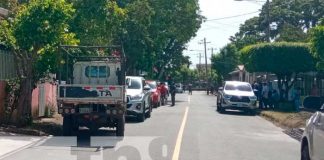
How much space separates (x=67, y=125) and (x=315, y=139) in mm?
9189

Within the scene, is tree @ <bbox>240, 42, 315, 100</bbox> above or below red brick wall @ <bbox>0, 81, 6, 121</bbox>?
above

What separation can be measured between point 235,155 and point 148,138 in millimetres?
4007

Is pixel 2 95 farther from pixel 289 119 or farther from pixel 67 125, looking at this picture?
pixel 289 119

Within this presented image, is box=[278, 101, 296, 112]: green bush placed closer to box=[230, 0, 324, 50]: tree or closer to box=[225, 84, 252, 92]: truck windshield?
box=[225, 84, 252, 92]: truck windshield

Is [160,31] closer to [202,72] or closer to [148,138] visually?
[148,138]

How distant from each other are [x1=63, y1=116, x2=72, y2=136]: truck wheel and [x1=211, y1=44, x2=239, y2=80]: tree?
70118mm

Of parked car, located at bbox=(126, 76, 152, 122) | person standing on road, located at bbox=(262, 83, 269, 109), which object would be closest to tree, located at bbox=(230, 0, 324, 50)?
person standing on road, located at bbox=(262, 83, 269, 109)

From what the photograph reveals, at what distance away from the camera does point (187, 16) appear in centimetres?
5081

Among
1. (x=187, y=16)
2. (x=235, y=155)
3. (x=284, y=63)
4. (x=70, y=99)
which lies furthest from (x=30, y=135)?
(x=187, y=16)

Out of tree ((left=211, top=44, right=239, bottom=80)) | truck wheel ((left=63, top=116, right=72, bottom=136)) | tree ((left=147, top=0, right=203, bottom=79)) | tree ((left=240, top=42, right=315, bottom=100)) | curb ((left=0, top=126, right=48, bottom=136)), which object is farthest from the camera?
tree ((left=211, top=44, right=239, bottom=80))

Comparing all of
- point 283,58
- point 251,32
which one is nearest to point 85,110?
point 283,58

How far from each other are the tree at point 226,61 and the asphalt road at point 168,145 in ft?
216

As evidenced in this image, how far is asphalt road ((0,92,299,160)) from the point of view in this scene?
42.7 feet

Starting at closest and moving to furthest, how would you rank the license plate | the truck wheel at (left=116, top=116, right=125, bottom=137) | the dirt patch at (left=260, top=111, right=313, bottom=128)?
1. the license plate
2. the truck wheel at (left=116, top=116, right=125, bottom=137)
3. the dirt patch at (left=260, top=111, right=313, bottom=128)
